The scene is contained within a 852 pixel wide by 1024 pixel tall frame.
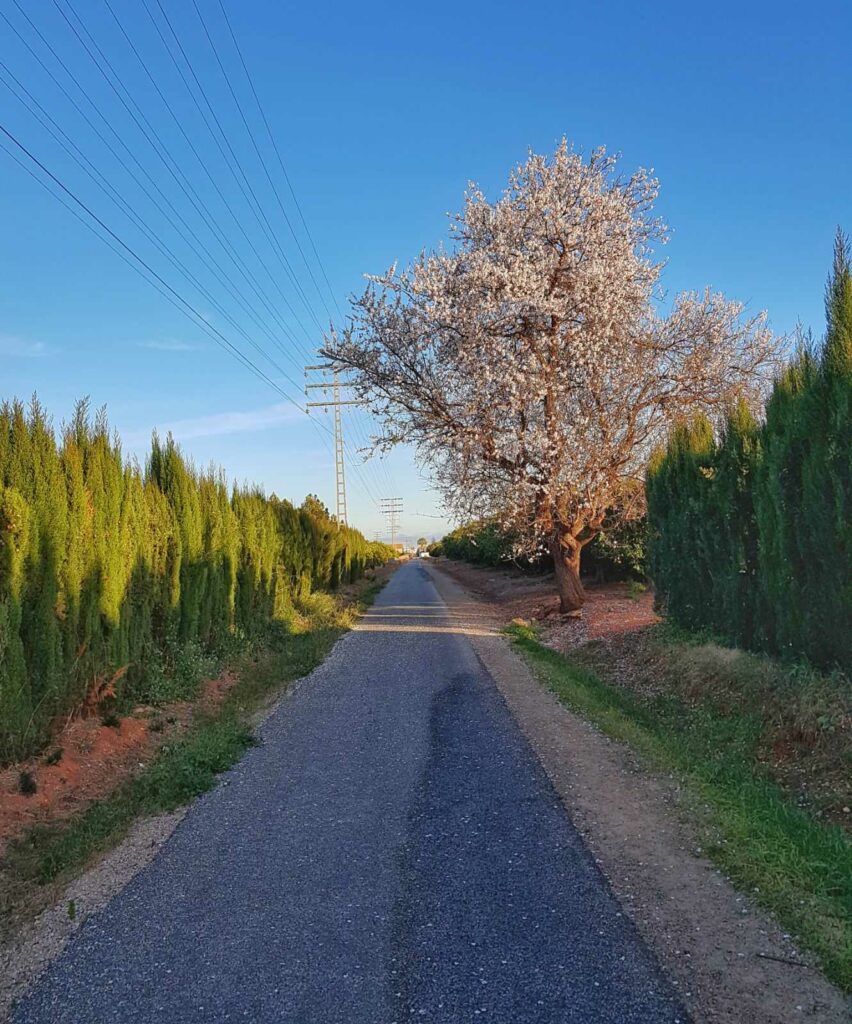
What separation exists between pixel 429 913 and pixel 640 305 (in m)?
14.2

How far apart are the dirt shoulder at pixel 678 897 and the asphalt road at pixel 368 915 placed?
0.14 m

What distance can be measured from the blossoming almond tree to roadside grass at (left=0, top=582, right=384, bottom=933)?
688 cm

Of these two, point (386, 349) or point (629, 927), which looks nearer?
point (629, 927)

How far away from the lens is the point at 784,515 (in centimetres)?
745

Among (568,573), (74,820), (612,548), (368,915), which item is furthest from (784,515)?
(612,548)

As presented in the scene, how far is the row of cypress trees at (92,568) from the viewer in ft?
19.9

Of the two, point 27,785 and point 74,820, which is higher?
point 27,785

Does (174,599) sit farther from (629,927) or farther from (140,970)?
(629,927)

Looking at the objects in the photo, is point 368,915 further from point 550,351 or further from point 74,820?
point 550,351

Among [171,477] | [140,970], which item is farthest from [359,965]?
[171,477]

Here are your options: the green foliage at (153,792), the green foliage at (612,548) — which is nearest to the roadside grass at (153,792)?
the green foliage at (153,792)

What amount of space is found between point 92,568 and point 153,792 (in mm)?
2926

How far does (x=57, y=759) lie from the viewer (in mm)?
5895

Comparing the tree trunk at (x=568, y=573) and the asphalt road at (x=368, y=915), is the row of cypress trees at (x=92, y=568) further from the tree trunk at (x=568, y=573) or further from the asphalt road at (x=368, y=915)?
the tree trunk at (x=568, y=573)
